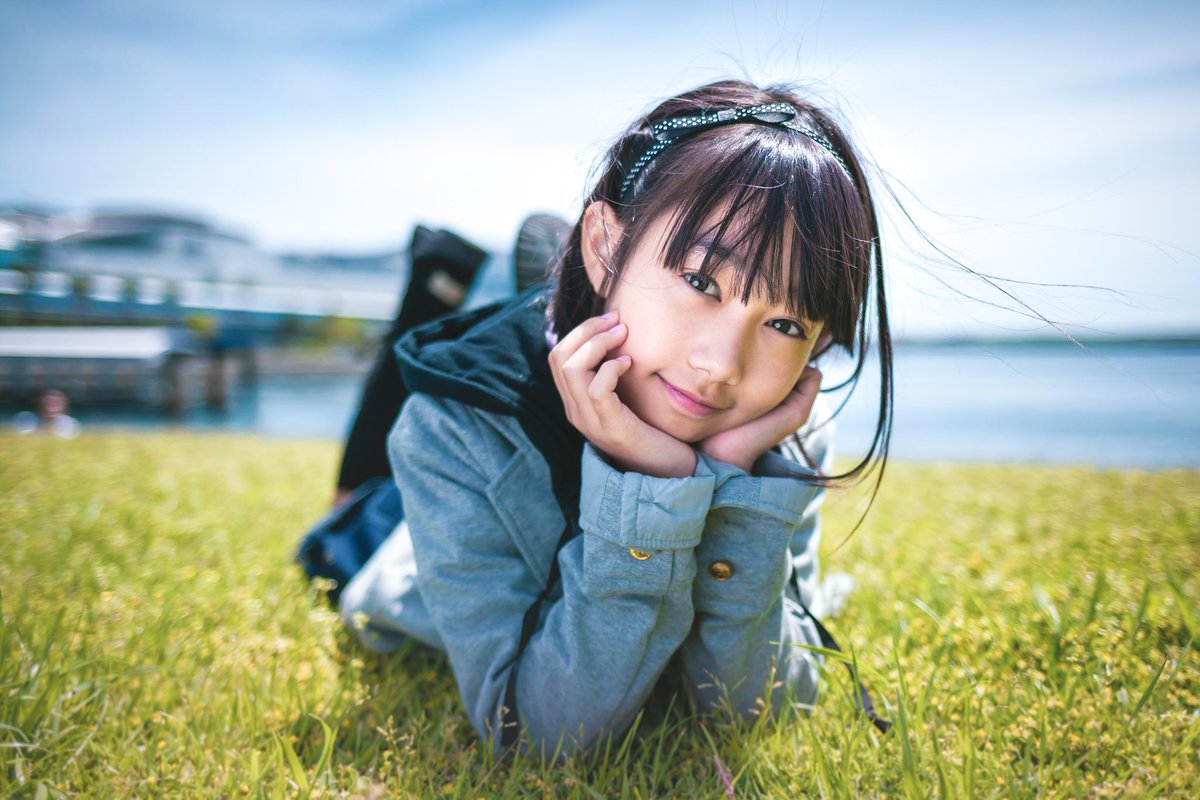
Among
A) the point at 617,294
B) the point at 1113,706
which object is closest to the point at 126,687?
the point at 617,294

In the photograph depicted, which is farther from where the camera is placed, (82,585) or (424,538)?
(82,585)

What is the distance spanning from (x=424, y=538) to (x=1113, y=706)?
1.72 meters

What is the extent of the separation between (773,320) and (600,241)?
53 centimetres

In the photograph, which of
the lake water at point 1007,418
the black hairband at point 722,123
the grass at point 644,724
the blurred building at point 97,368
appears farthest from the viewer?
the blurred building at point 97,368

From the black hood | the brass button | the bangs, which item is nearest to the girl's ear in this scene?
the bangs

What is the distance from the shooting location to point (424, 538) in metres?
1.79

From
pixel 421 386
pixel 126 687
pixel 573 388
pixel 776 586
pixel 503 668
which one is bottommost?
pixel 126 687

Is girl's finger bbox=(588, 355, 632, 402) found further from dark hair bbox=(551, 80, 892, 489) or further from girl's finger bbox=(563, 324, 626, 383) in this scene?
dark hair bbox=(551, 80, 892, 489)

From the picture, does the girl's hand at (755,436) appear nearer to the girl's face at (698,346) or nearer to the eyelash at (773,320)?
the girl's face at (698,346)

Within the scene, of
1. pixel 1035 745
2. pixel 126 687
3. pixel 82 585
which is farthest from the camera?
pixel 82 585

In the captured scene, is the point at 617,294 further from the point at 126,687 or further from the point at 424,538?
the point at 126,687

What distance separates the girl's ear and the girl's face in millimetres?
105

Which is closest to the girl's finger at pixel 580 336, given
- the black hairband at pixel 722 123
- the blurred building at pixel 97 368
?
the black hairband at pixel 722 123

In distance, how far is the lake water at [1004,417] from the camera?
3.58m
